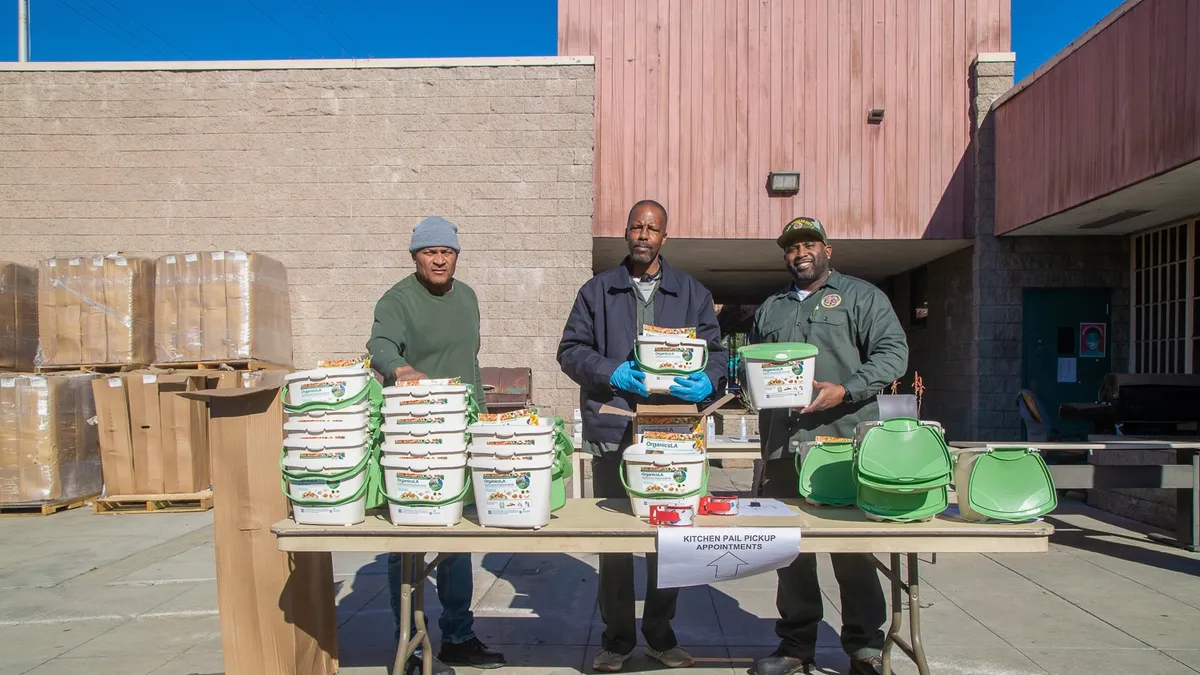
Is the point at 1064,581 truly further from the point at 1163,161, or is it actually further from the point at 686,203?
the point at 686,203

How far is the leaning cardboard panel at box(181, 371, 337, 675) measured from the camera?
11.2ft

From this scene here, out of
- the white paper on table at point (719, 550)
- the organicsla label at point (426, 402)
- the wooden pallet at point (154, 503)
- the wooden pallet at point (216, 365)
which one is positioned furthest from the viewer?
the wooden pallet at point (216, 365)

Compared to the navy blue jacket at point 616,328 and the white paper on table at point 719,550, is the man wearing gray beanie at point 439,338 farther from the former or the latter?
the white paper on table at point 719,550

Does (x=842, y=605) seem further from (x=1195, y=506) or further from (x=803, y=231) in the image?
(x=1195, y=506)

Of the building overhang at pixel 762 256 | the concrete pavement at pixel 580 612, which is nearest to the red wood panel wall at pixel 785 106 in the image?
the building overhang at pixel 762 256

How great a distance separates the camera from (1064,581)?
550 centimetres

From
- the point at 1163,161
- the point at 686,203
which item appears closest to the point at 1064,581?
the point at 1163,161

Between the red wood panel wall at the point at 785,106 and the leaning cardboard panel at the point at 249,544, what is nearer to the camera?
the leaning cardboard panel at the point at 249,544

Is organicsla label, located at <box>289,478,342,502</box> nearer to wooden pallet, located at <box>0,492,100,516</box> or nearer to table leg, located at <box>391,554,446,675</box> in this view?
table leg, located at <box>391,554,446,675</box>

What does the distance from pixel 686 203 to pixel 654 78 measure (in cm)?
160

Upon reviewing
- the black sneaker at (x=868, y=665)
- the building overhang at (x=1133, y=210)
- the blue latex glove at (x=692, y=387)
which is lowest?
the black sneaker at (x=868, y=665)

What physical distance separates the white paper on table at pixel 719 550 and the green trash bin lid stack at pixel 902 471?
36 centimetres

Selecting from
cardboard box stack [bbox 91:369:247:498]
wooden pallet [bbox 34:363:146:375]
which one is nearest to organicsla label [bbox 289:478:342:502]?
cardboard box stack [bbox 91:369:247:498]

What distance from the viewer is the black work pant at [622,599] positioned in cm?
384
